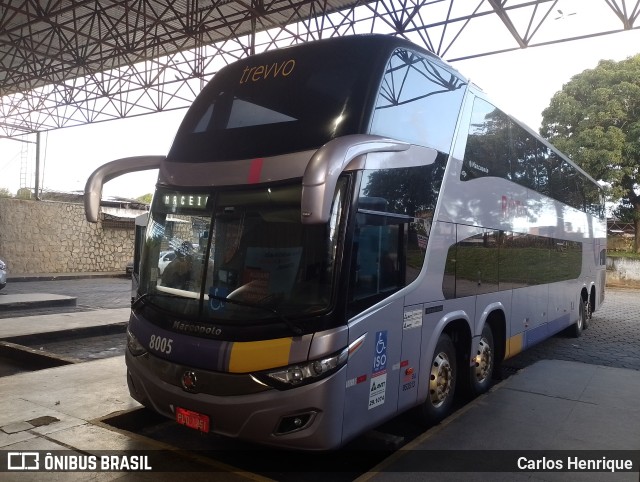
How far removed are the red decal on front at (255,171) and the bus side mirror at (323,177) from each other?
809 millimetres

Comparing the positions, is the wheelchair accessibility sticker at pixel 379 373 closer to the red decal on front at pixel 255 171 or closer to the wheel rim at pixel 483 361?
the red decal on front at pixel 255 171

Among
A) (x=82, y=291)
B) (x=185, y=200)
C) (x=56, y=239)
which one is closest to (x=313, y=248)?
(x=185, y=200)

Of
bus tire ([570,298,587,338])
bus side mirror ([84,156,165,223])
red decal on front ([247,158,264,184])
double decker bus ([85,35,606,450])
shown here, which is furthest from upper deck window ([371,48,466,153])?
bus tire ([570,298,587,338])

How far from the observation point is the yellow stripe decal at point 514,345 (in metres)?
7.09

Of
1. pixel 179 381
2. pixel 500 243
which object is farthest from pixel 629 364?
pixel 179 381

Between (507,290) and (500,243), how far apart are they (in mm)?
682

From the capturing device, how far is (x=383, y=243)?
4.37 m

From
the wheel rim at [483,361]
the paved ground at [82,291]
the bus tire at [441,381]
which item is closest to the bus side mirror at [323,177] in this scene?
the bus tire at [441,381]

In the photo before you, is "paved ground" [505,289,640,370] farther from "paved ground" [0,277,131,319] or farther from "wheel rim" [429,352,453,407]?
"paved ground" [0,277,131,319]

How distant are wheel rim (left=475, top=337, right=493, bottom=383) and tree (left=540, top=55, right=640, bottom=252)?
21.3 meters

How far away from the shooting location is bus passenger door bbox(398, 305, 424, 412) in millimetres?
4594

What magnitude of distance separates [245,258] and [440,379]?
258 centimetres

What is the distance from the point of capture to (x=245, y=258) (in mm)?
4059

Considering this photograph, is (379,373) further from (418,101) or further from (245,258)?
(418,101)
